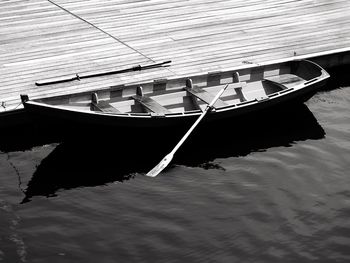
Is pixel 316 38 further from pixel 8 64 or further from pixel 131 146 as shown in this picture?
pixel 8 64

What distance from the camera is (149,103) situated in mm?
13055

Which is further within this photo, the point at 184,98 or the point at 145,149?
the point at 184,98

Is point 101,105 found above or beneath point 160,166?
above

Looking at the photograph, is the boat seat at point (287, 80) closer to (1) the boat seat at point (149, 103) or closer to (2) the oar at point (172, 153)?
(2) the oar at point (172, 153)

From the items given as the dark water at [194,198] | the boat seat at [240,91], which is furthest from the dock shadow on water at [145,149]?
the boat seat at [240,91]

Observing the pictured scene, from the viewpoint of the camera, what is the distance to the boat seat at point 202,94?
13258 mm

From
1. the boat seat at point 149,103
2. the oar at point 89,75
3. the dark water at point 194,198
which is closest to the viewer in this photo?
the dark water at point 194,198

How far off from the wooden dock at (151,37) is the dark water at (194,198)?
5.24ft

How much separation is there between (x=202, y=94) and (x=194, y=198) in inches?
107

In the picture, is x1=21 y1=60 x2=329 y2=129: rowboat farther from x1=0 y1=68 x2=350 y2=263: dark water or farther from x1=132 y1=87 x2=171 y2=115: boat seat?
x1=0 y1=68 x2=350 y2=263: dark water

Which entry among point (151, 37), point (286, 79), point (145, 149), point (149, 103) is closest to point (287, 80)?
point (286, 79)

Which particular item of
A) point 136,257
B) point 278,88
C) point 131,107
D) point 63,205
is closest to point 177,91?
point 131,107

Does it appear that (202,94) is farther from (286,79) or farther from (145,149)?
(286,79)

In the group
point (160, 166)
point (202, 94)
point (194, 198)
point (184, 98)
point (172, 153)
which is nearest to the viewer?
point (194, 198)
